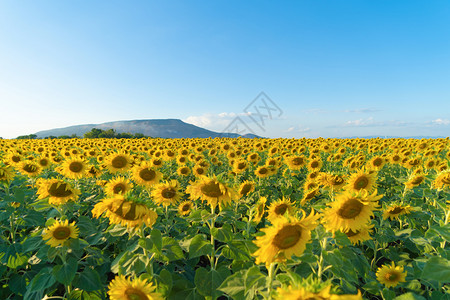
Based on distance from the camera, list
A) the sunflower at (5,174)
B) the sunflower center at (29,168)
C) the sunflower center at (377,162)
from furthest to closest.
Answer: the sunflower center at (377,162) → the sunflower center at (29,168) → the sunflower at (5,174)

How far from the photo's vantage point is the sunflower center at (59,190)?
384cm

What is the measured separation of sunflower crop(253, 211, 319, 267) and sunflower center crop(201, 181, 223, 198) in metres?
1.28

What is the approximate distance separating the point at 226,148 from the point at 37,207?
11.2 meters

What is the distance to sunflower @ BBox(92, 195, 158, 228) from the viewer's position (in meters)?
2.47

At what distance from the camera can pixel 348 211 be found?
100.0 inches

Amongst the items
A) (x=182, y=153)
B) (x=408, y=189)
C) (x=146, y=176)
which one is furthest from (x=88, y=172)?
(x=408, y=189)

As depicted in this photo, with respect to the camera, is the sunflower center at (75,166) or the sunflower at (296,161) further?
the sunflower at (296,161)

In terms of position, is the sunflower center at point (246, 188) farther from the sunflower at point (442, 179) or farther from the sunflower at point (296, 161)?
the sunflower at point (296, 161)

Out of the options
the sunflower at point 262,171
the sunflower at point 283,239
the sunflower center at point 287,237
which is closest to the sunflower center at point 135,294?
the sunflower at point 283,239

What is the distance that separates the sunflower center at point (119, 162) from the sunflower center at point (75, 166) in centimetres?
84

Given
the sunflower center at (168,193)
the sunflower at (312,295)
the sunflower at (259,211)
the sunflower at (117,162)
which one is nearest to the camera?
the sunflower at (312,295)

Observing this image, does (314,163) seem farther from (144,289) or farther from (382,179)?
(144,289)

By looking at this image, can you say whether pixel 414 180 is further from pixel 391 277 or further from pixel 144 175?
pixel 144 175

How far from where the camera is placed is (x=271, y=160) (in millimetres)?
9977
